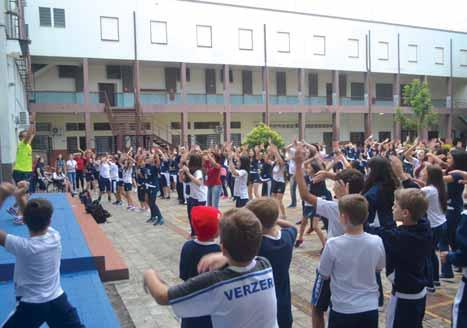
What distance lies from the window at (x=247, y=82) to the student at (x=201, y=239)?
35.5 m

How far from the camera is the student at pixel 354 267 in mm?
3361

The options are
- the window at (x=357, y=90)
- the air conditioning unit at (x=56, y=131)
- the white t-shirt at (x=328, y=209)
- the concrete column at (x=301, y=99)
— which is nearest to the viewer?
the white t-shirt at (x=328, y=209)

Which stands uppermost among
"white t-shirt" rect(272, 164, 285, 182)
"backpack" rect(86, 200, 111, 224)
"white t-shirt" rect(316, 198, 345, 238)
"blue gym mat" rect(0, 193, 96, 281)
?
"white t-shirt" rect(316, 198, 345, 238)

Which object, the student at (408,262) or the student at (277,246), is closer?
the student at (277,246)

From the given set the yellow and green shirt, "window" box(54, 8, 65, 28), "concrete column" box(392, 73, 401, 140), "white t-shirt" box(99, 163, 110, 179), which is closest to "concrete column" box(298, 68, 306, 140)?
"concrete column" box(392, 73, 401, 140)

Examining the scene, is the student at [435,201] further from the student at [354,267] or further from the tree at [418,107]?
the tree at [418,107]

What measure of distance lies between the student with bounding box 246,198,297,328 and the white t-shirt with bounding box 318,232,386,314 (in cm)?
32

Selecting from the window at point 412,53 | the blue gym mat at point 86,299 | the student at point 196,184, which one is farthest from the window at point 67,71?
the window at point 412,53

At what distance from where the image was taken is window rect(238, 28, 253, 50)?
35688mm

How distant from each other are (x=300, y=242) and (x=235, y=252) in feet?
23.0

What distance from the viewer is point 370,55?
4109cm

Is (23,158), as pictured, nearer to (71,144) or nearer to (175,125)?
(71,144)

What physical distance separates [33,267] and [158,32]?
3110 centimetres

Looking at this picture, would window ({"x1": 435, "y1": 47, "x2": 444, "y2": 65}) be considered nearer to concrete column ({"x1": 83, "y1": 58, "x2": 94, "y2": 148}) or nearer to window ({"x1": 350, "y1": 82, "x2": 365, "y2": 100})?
window ({"x1": 350, "y1": 82, "x2": 365, "y2": 100})
